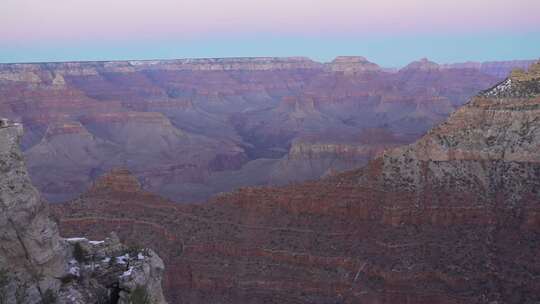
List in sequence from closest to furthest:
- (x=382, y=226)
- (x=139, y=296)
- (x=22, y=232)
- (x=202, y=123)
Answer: (x=22, y=232) < (x=139, y=296) < (x=382, y=226) < (x=202, y=123)

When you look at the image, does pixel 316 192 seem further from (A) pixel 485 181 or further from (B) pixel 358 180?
(A) pixel 485 181

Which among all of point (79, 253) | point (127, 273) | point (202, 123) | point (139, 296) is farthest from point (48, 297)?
point (202, 123)

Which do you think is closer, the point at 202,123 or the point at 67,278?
the point at 67,278

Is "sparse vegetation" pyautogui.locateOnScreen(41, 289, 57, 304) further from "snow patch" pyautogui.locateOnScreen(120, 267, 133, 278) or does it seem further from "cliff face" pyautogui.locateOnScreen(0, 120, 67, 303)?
"snow patch" pyautogui.locateOnScreen(120, 267, 133, 278)

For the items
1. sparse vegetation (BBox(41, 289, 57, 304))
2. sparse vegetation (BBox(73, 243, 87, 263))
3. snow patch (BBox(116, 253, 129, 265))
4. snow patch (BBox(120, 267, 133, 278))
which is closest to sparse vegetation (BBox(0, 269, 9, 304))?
sparse vegetation (BBox(41, 289, 57, 304))

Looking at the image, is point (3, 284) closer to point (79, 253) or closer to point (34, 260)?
point (34, 260)

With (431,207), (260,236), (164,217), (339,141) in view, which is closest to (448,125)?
(431,207)
